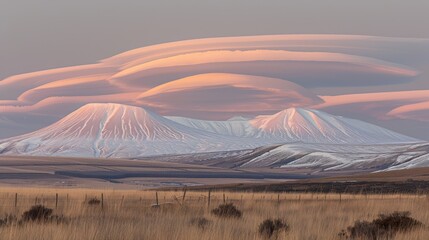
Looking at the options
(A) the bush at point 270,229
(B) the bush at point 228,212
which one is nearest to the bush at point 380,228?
(A) the bush at point 270,229

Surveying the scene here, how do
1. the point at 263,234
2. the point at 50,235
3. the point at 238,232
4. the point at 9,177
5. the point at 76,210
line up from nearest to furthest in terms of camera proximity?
the point at 50,235
the point at 263,234
the point at 238,232
the point at 76,210
the point at 9,177

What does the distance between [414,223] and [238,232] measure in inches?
154

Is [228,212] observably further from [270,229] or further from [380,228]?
[270,229]

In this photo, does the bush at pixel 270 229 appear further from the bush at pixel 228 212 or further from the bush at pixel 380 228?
the bush at pixel 228 212

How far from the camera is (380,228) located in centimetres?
1814

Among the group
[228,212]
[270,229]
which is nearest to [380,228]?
[270,229]

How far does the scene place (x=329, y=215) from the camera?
86.3ft

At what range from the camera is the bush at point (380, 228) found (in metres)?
16.4

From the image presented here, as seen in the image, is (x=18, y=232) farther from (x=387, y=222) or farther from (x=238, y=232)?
(x=387, y=222)

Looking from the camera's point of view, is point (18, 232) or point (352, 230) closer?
point (18, 232)

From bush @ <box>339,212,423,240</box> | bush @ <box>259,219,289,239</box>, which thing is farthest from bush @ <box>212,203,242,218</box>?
bush @ <box>339,212,423,240</box>

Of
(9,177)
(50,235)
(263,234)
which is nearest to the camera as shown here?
(50,235)

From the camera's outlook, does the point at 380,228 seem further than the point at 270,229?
Yes

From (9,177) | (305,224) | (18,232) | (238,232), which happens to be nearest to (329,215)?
(305,224)
